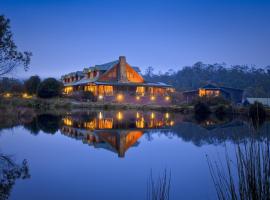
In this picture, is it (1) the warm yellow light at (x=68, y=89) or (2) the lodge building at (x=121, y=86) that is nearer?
(2) the lodge building at (x=121, y=86)

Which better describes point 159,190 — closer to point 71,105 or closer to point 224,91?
point 71,105

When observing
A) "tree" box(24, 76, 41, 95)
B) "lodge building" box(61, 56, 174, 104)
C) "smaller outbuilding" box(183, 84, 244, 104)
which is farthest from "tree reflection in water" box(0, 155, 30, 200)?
"tree" box(24, 76, 41, 95)

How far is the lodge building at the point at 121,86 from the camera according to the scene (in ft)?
150

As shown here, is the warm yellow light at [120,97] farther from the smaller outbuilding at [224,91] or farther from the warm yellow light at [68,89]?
the warm yellow light at [68,89]

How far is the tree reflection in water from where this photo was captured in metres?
5.75

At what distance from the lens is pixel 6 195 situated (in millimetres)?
5469

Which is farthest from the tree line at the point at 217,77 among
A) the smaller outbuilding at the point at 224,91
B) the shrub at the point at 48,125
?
the shrub at the point at 48,125

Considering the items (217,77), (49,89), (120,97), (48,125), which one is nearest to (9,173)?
(48,125)

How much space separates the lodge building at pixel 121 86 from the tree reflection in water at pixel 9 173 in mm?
36506

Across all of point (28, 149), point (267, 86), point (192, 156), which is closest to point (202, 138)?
point (192, 156)

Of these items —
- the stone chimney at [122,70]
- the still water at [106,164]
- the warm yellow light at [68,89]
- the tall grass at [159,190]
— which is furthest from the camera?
the warm yellow light at [68,89]

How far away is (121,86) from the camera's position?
46.4m

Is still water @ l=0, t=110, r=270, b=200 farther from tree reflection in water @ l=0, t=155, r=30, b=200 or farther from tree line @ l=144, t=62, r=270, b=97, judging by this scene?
tree line @ l=144, t=62, r=270, b=97

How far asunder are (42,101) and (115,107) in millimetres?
10245
